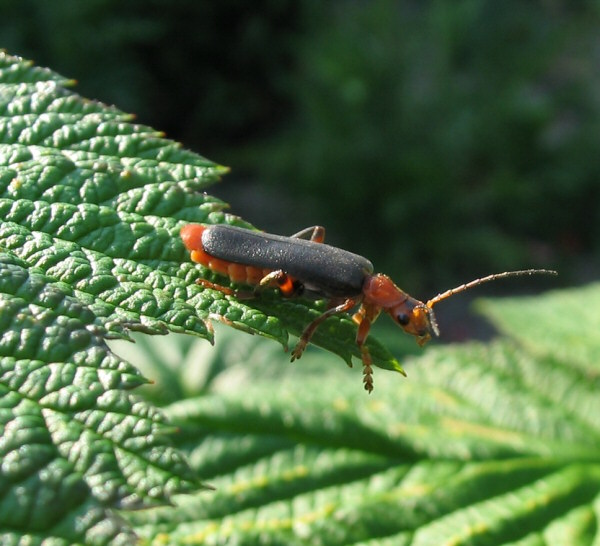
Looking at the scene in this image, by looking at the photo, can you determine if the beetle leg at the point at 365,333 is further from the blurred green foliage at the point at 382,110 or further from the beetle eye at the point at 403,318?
the blurred green foliage at the point at 382,110

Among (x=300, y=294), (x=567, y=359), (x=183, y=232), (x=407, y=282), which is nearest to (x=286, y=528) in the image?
(x=300, y=294)


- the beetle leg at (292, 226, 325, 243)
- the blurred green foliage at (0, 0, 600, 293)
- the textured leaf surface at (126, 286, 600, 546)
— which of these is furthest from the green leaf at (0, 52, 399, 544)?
the blurred green foliage at (0, 0, 600, 293)

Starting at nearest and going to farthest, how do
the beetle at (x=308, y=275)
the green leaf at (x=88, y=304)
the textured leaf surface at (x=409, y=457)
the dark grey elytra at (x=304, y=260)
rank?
1. the green leaf at (x=88, y=304)
2. the beetle at (x=308, y=275)
3. the dark grey elytra at (x=304, y=260)
4. the textured leaf surface at (x=409, y=457)

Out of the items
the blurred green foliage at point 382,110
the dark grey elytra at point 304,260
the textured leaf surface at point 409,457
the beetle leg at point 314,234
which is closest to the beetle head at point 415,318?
the dark grey elytra at point 304,260

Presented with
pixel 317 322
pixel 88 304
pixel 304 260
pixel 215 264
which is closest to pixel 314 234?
pixel 304 260

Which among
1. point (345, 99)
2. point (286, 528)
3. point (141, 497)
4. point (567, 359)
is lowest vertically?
point (141, 497)

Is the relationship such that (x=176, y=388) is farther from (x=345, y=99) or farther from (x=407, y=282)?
(x=345, y=99)

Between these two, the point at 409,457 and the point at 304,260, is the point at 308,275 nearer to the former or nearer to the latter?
the point at 304,260

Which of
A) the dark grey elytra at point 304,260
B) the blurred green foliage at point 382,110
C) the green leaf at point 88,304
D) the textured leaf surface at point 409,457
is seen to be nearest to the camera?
the green leaf at point 88,304
